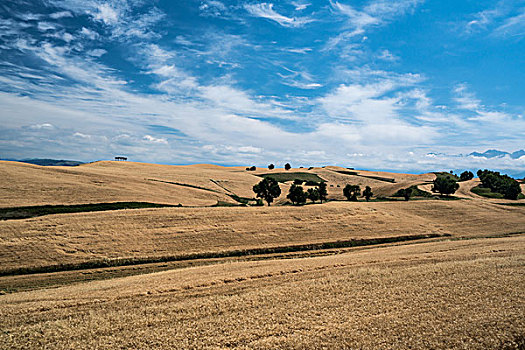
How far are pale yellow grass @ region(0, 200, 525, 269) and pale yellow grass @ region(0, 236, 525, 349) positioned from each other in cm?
1379

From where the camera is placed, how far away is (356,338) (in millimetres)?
11461

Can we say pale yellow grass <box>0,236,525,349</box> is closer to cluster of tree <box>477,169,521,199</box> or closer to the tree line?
the tree line

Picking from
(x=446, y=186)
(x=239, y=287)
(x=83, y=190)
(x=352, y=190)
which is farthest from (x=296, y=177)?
(x=239, y=287)

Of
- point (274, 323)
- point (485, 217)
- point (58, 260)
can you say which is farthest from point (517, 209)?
point (58, 260)

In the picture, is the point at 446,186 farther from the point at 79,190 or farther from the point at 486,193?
the point at 79,190

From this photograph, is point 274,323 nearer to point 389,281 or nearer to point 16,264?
point 389,281

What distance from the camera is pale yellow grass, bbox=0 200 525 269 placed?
32.3 meters

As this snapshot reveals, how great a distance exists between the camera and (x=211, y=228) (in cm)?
4128

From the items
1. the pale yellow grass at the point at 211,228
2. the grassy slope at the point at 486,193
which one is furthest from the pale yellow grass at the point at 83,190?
the grassy slope at the point at 486,193

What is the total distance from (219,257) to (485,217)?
50474 millimetres

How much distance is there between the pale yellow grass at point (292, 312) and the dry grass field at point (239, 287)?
0.06 m

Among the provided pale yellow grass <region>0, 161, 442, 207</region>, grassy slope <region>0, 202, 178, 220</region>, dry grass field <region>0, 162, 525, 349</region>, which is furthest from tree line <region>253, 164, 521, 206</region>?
grassy slope <region>0, 202, 178, 220</region>

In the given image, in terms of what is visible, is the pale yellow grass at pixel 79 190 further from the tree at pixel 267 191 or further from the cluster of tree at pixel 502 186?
the cluster of tree at pixel 502 186

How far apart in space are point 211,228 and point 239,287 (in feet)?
76.4
